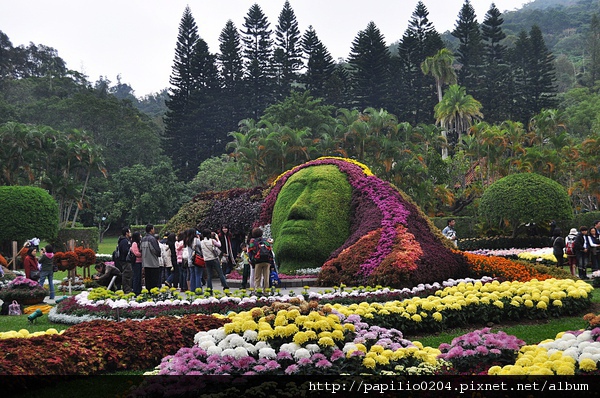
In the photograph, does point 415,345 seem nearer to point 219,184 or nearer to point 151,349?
point 151,349

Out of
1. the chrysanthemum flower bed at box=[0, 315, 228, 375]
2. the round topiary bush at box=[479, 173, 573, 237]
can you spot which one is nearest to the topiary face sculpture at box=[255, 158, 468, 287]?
the chrysanthemum flower bed at box=[0, 315, 228, 375]

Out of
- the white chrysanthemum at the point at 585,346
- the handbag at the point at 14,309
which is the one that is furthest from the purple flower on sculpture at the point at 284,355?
the handbag at the point at 14,309

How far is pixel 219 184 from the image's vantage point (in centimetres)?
4522

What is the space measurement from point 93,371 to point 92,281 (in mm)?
11058

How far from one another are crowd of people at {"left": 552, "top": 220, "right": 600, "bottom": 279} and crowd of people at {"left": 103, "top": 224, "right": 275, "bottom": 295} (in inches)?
286

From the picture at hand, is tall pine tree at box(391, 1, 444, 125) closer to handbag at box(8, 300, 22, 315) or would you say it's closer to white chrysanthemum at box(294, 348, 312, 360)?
handbag at box(8, 300, 22, 315)

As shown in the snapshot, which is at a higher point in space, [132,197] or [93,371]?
[132,197]

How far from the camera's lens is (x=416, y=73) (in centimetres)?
5588

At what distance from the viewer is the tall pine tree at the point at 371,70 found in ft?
181

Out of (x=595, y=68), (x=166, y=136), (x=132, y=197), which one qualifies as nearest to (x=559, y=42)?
(x=595, y=68)

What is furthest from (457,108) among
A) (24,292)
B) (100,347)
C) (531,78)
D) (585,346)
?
(585,346)

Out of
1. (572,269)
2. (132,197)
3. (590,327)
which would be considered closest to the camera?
(590,327)

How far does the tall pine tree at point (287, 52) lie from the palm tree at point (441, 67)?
11401mm

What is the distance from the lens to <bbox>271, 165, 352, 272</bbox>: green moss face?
15281 millimetres
